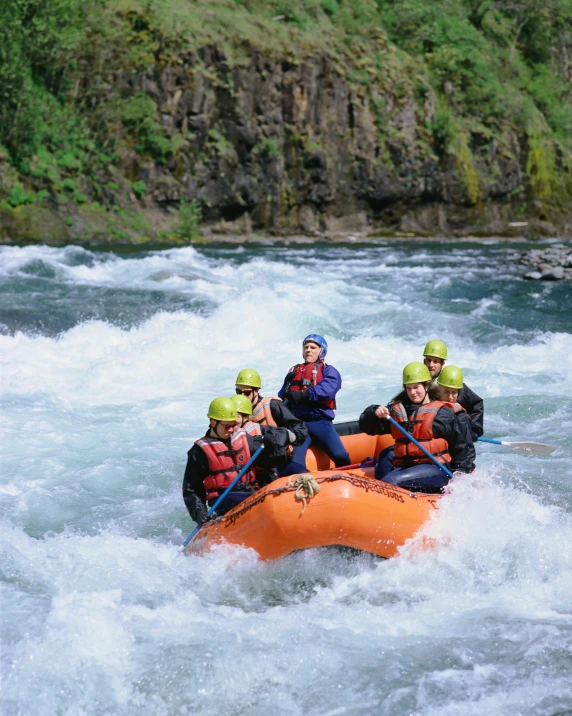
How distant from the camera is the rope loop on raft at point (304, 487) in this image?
185 inches

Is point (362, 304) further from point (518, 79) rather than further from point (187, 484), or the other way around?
point (518, 79)

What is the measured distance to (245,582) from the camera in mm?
4891

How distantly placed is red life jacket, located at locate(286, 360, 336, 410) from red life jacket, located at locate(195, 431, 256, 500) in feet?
3.75

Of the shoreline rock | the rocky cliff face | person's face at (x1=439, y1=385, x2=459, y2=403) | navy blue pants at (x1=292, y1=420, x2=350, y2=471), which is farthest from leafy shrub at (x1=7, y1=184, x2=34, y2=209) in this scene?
person's face at (x1=439, y1=385, x2=459, y2=403)

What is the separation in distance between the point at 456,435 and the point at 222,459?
156 cm

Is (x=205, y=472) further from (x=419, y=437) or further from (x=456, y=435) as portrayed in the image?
(x=456, y=435)

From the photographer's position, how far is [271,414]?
227 inches

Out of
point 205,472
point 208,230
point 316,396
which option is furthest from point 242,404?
point 208,230

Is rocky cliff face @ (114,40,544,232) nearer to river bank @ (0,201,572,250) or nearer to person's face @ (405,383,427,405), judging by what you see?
river bank @ (0,201,572,250)

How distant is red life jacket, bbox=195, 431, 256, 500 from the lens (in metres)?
5.13

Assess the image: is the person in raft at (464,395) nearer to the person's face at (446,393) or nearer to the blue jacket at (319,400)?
the person's face at (446,393)

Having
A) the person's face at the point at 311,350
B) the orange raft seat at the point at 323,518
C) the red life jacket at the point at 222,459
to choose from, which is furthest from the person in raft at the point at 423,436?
the red life jacket at the point at 222,459

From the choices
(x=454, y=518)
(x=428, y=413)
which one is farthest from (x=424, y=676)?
(x=428, y=413)

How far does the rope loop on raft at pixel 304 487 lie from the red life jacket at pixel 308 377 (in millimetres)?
1480
